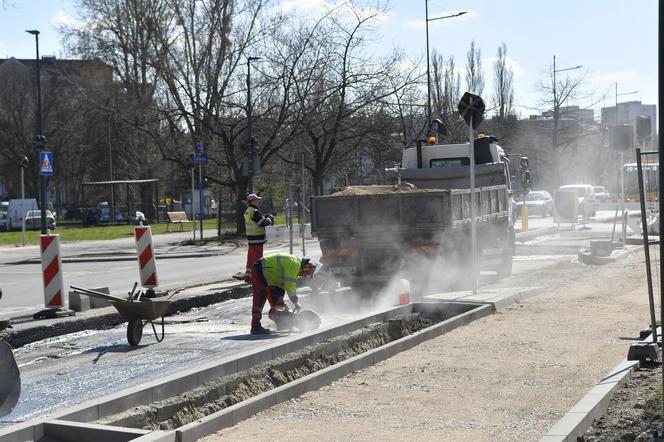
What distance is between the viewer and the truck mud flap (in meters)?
6.96

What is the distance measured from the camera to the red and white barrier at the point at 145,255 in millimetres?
13977

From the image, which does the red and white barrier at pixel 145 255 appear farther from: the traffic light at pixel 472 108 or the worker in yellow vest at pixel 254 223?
the traffic light at pixel 472 108

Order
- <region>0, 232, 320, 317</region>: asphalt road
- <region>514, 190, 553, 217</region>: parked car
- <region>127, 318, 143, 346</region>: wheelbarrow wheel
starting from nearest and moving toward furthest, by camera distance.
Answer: <region>127, 318, 143, 346</region>: wheelbarrow wheel → <region>0, 232, 320, 317</region>: asphalt road → <region>514, 190, 553, 217</region>: parked car

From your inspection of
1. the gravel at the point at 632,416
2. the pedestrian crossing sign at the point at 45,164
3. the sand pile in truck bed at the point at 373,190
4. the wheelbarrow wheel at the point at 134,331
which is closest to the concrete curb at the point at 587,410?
the gravel at the point at 632,416

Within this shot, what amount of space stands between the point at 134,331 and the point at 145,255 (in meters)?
3.21

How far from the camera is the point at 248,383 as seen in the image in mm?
8336

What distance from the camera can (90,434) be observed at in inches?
242

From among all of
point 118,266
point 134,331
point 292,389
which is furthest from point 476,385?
point 118,266

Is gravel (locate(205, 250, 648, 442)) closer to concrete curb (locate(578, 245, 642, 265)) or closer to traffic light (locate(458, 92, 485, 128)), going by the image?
traffic light (locate(458, 92, 485, 128))

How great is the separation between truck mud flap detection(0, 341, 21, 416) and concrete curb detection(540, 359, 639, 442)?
380cm

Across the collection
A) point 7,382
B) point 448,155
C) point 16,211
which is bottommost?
point 7,382

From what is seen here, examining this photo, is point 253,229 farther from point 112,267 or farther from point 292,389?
point 112,267

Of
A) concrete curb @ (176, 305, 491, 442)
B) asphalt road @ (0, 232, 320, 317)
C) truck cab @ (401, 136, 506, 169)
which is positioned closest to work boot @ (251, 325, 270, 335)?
concrete curb @ (176, 305, 491, 442)

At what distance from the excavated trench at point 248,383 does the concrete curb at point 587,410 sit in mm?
2828
